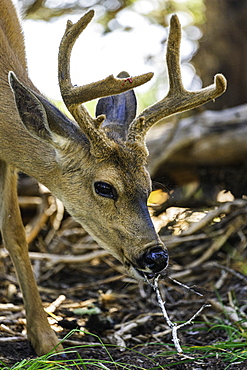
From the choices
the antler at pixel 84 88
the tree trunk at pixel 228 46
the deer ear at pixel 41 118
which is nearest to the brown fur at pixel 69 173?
the deer ear at pixel 41 118

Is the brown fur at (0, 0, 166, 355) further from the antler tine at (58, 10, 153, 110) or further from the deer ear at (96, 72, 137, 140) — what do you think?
the deer ear at (96, 72, 137, 140)

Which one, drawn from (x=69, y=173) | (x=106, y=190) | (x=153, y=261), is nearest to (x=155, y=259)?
(x=153, y=261)

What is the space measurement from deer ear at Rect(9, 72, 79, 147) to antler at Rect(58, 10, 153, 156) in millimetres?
160

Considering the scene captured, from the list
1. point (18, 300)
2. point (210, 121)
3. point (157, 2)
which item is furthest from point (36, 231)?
point (157, 2)

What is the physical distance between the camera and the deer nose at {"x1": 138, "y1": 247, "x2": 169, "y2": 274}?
361cm

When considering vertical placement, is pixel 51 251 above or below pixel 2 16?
below

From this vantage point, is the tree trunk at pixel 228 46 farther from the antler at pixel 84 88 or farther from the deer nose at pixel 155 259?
the deer nose at pixel 155 259

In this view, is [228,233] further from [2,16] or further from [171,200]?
[2,16]

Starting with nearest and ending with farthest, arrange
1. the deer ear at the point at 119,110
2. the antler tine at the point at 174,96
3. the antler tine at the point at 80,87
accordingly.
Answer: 1. the antler tine at the point at 80,87
2. the antler tine at the point at 174,96
3. the deer ear at the point at 119,110

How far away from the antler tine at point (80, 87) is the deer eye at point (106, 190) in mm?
605

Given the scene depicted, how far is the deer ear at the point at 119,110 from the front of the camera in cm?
435

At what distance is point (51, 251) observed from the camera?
666 cm

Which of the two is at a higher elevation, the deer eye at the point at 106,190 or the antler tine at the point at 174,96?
the antler tine at the point at 174,96

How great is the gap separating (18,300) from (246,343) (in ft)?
7.87
